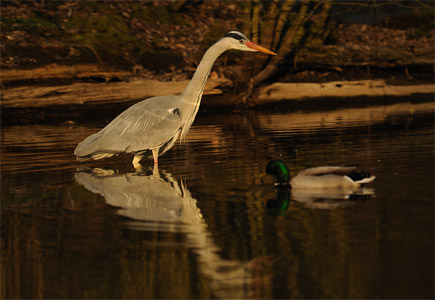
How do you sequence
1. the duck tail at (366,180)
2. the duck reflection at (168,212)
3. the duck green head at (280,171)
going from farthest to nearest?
the duck green head at (280,171) → the duck tail at (366,180) → the duck reflection at (168,212)

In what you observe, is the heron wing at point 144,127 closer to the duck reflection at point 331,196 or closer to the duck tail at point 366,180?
the duck reflection at point 331,196

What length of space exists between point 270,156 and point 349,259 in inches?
242

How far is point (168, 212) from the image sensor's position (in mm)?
8273

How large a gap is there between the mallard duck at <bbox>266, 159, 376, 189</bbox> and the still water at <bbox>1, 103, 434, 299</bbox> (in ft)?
0.51

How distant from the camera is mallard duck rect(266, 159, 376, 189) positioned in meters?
8.92

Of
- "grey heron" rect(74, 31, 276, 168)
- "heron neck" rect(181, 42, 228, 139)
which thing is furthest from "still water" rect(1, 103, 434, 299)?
"heron neck" rect(181, 42, 228, 139)

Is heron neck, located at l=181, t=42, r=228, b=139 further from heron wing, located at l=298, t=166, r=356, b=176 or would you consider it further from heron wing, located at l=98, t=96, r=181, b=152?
heron wing, located at l=298, t=166, r=356, b=176

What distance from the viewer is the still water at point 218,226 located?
5.70 metres

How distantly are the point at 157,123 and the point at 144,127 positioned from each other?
0.84 ft

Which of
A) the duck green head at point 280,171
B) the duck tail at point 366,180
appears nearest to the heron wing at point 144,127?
the duck green head at point 280,171

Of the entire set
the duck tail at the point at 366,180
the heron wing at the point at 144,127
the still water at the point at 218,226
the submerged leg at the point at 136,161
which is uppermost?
the heron wing at the point at 144,127

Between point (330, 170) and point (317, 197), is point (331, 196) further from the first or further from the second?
point (330, 170)

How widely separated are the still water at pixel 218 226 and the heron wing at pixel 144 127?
44 cm

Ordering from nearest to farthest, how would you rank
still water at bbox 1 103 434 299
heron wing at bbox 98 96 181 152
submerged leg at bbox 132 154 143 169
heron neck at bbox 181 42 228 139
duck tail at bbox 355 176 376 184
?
still water at bbox 1 103 434 299 < duck tail at bbox 355 176 376 184 < heron wing at bbox 98 96 181 152 < heron neck at bbox 181 42 228 139 < submerged leg at bbox 132 154 143 169
